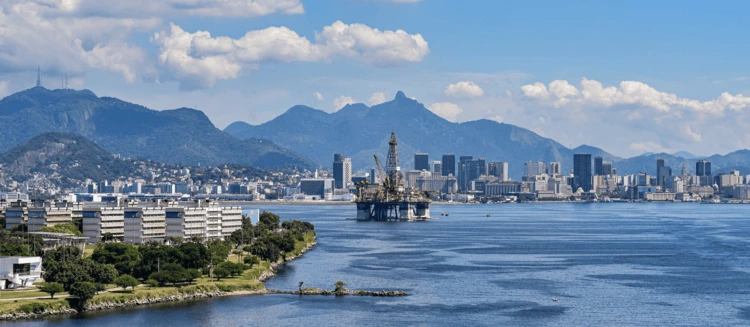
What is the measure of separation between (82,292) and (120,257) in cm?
1080

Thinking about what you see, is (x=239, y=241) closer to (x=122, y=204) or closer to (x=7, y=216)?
(x=122, y=204)

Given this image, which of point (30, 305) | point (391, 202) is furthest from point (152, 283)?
point (391, 202)

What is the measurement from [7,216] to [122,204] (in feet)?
32.3

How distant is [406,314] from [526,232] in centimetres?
6870

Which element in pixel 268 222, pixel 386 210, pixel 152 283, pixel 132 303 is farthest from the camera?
pixel 386 210

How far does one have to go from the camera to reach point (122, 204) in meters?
85.7

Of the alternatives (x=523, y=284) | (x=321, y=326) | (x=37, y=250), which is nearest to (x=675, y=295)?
(x=523, y=284)

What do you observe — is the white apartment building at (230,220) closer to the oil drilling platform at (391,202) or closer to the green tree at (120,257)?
the green tree at (120,257)

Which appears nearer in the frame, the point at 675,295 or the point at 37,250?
the point at 675,295

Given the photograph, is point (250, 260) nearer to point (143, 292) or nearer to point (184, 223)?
point (143, 292)

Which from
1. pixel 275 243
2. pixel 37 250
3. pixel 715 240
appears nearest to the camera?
pixel 37 250

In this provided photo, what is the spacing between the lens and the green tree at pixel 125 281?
167 ft

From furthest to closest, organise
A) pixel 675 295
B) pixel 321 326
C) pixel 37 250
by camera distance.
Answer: pixel 37 250 < pixel 675 295 < pixel 321 326

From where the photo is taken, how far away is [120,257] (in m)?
58.2
